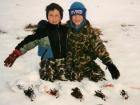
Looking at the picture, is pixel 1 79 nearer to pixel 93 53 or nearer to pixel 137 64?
pixel 93 53

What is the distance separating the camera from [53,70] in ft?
16.6

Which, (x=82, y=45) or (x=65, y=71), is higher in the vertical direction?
(x=82, y=45)

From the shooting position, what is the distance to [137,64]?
6.20 meters

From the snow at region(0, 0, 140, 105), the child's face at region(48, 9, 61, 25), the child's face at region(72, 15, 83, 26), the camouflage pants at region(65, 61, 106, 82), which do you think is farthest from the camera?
the camouflage pants at region(65, 61, 106, 82)

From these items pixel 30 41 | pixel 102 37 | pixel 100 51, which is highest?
pixel 30 41

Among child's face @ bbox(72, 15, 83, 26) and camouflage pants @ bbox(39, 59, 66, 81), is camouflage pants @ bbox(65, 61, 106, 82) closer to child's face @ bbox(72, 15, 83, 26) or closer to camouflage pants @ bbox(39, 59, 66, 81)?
camouflage pants @ bbox(39, 59, 66, 81)

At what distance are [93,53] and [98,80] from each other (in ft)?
1.42

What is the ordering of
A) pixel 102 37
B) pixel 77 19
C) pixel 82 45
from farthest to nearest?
pixel 102 37, pixel 82 45, pixel 77 19

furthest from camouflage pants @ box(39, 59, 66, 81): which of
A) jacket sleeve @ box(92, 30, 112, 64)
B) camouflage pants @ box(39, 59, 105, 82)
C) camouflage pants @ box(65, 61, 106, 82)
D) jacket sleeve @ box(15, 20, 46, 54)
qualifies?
jacket sleeve @ box(92, 30, 112, 64)

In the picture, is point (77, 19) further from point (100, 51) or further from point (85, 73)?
point (85, 73)

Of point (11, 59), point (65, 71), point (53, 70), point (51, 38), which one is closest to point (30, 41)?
point (51, 38)

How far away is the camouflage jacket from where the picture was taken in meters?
5.05

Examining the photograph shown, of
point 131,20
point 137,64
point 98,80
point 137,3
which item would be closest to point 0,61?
point 98,80

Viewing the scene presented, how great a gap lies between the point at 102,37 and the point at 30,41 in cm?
333
